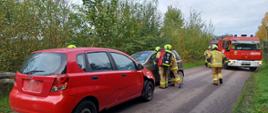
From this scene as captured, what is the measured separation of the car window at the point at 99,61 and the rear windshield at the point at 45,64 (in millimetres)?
713

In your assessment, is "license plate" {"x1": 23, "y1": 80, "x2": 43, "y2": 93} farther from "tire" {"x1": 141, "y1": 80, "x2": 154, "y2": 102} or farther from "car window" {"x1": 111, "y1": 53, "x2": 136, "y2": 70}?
"tire" {"x1": 141, "y1": 80, "x2": 154, "y2": 102}

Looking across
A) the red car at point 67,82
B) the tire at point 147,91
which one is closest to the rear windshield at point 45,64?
the red car at point 67,82

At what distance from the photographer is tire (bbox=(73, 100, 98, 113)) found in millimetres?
6164

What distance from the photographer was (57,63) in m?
6.08

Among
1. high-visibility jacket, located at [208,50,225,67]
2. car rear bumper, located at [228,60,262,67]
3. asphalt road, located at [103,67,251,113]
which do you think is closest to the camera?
asphalt road, located at [103,67,251,113]

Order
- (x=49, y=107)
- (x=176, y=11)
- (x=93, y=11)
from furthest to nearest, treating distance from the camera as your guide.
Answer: (x=176, y=11)
(x=93, y=11)
(x=49, y=107)

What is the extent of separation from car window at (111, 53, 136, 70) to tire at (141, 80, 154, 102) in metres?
0.97

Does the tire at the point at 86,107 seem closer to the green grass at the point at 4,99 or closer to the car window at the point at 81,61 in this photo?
the car window at the point at 81,61

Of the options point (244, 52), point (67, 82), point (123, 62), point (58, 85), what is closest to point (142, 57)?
point (123, 62)

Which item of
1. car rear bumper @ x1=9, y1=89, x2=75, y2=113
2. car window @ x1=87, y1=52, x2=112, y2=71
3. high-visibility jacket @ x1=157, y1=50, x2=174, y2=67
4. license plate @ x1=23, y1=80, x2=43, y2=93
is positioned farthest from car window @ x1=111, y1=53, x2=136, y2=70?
high-visibility jacket @ x1=157, y1=50, x2=174, y2=67

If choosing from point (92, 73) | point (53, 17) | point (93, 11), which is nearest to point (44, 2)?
point (53, 17)

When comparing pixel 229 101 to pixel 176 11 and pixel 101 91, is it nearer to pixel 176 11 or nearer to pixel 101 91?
pixel 101 91

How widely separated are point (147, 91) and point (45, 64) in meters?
3.87

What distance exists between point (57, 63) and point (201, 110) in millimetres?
4103
